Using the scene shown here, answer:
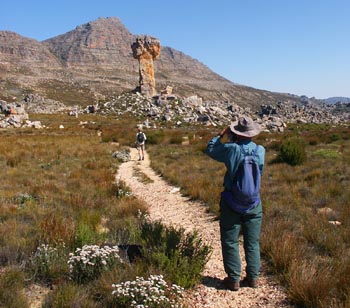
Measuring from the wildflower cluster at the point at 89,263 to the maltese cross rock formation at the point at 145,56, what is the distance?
6473 centimetres

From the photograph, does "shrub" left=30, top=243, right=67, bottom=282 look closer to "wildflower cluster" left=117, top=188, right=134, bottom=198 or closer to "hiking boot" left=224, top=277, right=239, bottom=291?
"hiking boot" left=224, top=277, right=239, bottom=291

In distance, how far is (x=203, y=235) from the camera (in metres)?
7.16

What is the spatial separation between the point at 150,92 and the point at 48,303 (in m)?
67.2

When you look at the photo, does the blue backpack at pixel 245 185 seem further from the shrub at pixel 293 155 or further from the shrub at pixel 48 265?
the shrub at pixel 293 155

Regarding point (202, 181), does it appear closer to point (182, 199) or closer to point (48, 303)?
point (182, 199)

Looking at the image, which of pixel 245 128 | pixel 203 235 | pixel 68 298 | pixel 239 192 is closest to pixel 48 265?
pixel 68 298

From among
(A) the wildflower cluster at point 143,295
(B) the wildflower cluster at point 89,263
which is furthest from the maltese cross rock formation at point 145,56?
(A) the wildflower cluster at point 143,295

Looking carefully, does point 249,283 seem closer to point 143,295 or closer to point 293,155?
point 143,295

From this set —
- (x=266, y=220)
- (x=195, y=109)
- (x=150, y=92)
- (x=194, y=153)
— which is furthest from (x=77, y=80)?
(x=266, y=220)

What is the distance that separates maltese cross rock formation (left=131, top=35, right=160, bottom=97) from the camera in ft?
220

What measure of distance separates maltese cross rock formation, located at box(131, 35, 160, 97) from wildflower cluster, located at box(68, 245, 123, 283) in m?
64.7

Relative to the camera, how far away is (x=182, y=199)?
10.4 m

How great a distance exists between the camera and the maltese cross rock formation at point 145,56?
66.9m

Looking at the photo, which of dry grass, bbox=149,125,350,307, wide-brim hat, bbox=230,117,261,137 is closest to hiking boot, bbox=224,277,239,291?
dry grass, bbox=149,125,350,307
